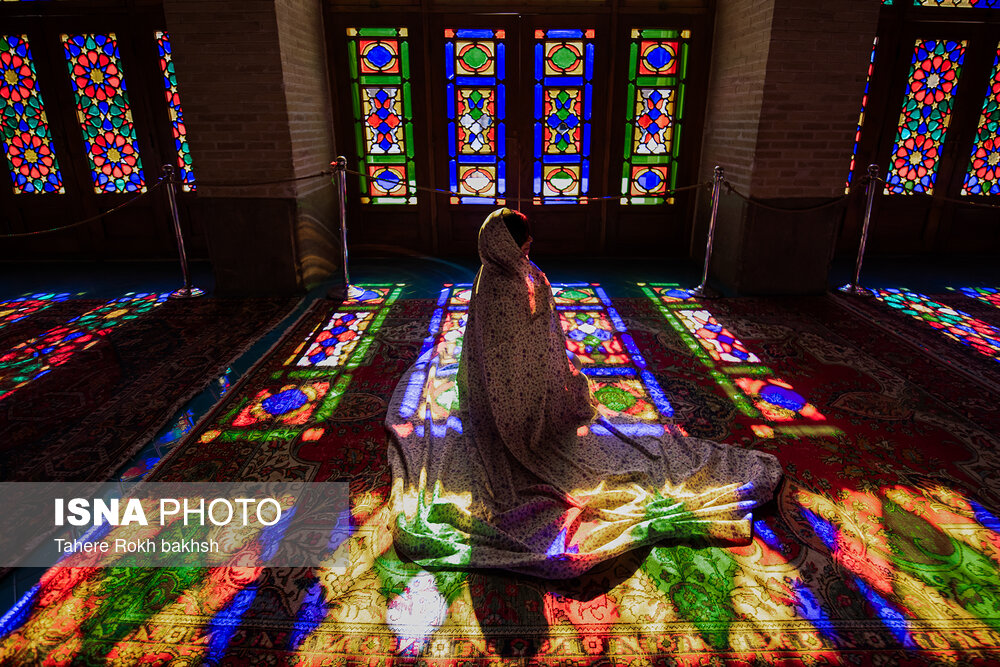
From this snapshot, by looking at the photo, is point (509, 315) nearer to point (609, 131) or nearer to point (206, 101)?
point (206, 101)

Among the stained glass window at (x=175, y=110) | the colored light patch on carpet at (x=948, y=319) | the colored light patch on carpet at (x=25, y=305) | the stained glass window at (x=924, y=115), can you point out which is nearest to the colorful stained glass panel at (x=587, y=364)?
the colored light patch on carpet at (x=948, y=319)

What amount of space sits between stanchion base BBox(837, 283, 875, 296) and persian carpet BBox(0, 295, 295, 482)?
18.2 feet

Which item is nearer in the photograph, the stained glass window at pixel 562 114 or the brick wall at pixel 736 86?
the brick wall at pixel 736 86

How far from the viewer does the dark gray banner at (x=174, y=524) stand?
8.49ft

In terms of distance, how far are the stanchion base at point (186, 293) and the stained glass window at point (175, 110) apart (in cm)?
128

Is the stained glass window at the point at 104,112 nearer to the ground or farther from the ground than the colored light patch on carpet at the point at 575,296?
farther from the ground

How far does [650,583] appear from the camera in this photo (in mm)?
2438

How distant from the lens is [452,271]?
7.03 m

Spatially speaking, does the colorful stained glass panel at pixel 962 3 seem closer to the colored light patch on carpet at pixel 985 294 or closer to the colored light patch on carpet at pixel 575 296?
the colored light patch on carpet at pixel 985 294

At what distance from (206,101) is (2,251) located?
3.96m

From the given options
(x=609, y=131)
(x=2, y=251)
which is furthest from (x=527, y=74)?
(x=2, y=251)

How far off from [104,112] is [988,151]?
407 inches

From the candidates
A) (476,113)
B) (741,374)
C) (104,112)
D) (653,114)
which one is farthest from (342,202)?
(741,374)

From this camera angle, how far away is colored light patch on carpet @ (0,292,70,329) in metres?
5.52
